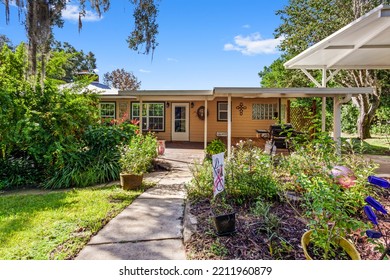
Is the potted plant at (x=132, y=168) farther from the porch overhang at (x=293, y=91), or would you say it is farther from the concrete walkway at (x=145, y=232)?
the porch overhang at (x=293, y=91)

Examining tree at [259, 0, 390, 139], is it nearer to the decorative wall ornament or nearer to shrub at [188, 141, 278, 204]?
the decorative wall ornament

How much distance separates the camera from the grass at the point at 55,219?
2426 millimetres

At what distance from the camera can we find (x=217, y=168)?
8.98 ft

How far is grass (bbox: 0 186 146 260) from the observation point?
7.96 ft

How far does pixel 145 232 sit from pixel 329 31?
13.6 meters

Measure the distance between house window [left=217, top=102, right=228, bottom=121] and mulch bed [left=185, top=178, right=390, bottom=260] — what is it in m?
9.64

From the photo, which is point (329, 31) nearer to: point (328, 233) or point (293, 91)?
point (293, 91)

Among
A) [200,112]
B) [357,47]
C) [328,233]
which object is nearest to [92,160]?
[328,233]

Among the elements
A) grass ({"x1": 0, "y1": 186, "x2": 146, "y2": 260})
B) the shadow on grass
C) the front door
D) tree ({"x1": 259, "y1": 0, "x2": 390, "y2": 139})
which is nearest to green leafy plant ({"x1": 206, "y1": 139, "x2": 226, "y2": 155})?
grass ({"x1": 0, "y1": 186, "x2": 146, "y2": 260})

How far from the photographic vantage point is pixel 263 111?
40.1 ft

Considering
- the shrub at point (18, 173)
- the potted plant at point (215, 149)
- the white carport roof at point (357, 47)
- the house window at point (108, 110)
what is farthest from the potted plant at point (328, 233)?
the house window at point (108, 110)
